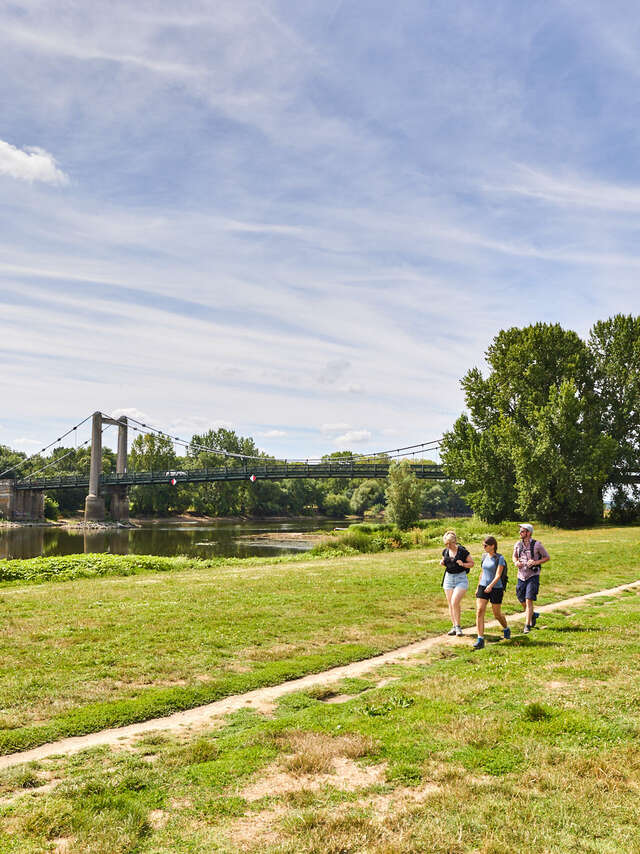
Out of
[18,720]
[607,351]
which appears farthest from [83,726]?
[607,351]

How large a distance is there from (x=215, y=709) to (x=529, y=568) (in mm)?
6386

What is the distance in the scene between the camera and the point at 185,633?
9.99 m

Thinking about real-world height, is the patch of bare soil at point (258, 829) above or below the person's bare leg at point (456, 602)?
below

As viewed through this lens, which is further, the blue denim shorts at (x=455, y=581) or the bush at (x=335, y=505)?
the bush at (x=335, y=505)

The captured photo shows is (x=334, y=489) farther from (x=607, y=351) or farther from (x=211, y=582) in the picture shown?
(x=211, y=582)

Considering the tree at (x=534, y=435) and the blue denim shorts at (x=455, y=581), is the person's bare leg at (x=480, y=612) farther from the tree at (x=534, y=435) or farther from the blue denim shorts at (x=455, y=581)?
the tree at (x=534, y=435)

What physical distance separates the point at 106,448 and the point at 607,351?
104m

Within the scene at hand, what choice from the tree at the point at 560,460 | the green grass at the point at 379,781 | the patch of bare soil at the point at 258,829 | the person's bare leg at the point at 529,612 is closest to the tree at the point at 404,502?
the tree at the point at 560,460

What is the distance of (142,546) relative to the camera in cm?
4641

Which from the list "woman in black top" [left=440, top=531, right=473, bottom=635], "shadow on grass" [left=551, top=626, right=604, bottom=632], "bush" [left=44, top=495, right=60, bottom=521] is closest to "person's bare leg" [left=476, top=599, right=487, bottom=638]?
"woman in black top" [left=440, top=531, right=473, bottom=635]

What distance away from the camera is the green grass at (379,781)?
4.01m

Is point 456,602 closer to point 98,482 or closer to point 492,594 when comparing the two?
point 492,594

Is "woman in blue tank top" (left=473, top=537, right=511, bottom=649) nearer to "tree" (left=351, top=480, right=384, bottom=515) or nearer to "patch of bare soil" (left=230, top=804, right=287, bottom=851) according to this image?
"patch of bare soil" (left=230, top=804, right=287, bottom=851)

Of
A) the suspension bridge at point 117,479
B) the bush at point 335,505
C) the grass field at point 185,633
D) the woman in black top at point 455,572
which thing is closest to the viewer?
the grass field at point 185,633
